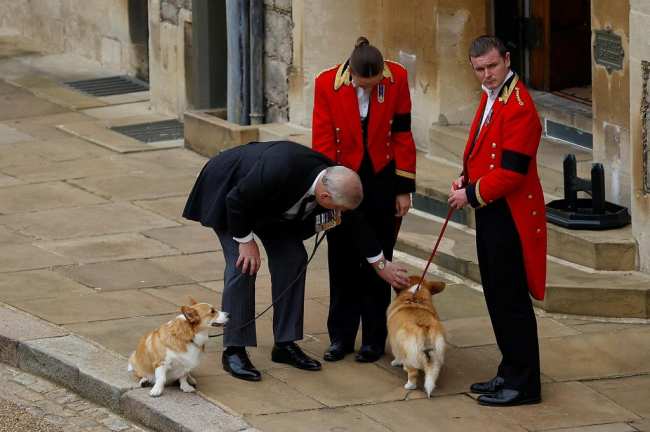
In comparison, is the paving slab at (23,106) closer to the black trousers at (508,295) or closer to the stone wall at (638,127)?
the stone wall at (638,127)

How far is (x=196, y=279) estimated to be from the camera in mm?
9672

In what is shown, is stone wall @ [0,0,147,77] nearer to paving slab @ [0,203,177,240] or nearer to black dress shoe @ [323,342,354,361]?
paving slab @ [0,203,177,240]

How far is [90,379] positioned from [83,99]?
790 cm

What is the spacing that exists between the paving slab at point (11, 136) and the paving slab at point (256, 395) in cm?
641

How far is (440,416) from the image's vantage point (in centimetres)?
736

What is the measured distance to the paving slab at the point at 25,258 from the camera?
9.91 m

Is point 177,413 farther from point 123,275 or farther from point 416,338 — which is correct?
point 123,275

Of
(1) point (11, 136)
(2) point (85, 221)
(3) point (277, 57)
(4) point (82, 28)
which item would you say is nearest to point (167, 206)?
(2) point (85, 221)

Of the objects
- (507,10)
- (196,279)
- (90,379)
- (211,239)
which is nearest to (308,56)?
(507,10)

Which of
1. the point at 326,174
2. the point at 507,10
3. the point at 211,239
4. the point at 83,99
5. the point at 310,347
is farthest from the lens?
the point at 83,99

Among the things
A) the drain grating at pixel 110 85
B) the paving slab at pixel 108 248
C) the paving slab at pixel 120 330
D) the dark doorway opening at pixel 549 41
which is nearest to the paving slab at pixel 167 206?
the paving slab at pixel 108 248

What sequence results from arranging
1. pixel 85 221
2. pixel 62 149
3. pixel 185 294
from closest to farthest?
1. pixel 185 294
2. pixel 85 221
3. pixel 62 149

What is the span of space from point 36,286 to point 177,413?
7.92 ft

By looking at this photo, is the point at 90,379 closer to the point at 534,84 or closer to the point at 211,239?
the point at 211,239
